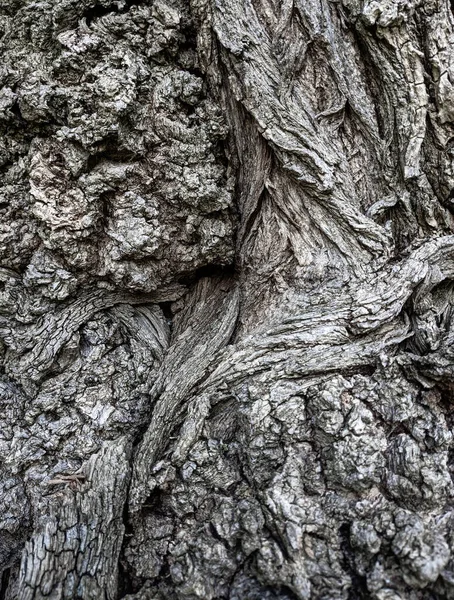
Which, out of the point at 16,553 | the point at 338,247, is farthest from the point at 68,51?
the point at 16,553

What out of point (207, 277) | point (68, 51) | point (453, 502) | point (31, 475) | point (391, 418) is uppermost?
point (68, 51)

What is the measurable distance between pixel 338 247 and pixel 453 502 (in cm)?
164

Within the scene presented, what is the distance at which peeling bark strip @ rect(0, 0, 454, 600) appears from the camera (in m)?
2.72

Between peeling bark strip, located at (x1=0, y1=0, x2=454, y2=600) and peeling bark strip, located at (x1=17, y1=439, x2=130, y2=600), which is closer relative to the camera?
peeling bark strip, located at (x1=17, y1=439, x2=130, y2=600)

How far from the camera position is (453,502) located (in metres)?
2.55

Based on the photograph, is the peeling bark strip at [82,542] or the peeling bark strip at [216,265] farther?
the peeling bark strip at [216,265]

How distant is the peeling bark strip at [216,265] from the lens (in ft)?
8.93

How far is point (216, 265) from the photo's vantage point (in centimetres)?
351

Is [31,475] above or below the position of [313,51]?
below

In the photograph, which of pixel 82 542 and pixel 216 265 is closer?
pixel 82 542

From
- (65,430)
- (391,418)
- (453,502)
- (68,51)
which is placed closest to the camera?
(453,502)

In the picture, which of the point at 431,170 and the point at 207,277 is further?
the point at 207,277

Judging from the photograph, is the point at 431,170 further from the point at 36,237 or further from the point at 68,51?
the point at 36,237

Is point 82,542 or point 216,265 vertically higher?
point 216,265
